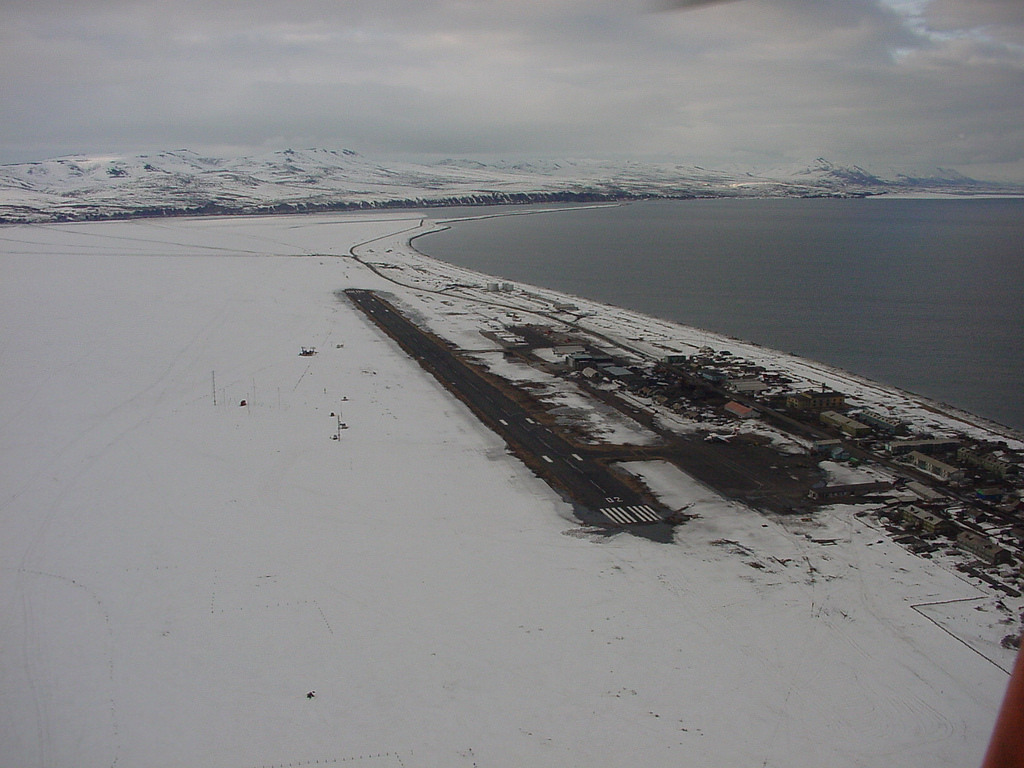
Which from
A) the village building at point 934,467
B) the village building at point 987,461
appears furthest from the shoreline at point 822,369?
the village building at point 934,467

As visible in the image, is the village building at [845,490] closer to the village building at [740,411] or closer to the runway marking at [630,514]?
the runway marking at [630,514]

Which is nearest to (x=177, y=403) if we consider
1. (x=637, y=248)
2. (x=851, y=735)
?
(x=851, y=735)

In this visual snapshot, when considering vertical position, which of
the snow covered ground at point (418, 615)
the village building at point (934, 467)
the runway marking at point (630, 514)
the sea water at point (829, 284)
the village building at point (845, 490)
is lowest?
the snow covered ground at point (418, 615)

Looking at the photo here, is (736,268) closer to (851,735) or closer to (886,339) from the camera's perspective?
(886,339)

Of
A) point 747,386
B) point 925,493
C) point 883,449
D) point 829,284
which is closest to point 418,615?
point 925,493

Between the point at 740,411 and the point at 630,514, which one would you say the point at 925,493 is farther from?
the point at 740,411

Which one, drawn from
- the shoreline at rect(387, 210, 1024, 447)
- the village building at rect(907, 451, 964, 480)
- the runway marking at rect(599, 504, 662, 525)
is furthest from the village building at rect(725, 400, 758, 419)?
the runway marking at rect(599, 504, 662, 525)
